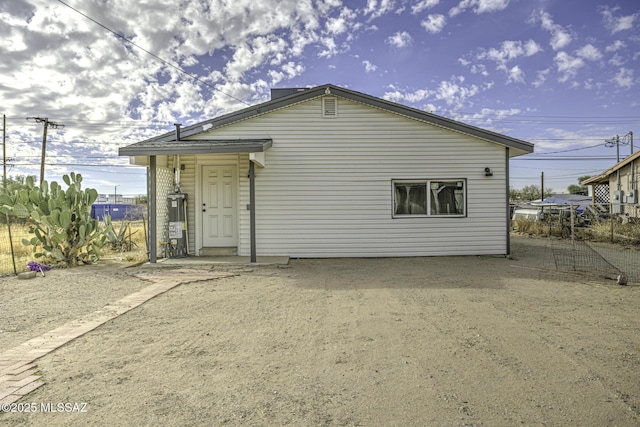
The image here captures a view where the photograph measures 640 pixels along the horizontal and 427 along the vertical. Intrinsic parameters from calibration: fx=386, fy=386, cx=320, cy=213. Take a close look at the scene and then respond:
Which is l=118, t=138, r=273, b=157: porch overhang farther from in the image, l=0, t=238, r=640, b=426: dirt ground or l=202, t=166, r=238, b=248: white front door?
l=0, t=238, r=640, b=426: dirt ground

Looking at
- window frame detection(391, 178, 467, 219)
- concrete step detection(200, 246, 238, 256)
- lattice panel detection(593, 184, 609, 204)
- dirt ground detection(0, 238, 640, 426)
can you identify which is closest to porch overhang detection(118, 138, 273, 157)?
concrete step detection(200, 246, 238, 256)

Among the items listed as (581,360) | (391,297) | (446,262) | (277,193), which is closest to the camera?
(581,360)

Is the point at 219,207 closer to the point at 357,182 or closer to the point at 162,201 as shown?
the point at 162,201

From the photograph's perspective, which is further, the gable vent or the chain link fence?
the gable vent

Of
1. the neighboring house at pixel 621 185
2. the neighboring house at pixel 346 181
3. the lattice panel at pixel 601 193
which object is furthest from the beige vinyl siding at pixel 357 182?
the lattice panel at pixel 601 193

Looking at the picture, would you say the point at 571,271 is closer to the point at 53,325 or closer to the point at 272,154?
the point at 272,154

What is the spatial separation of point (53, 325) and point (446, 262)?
7741mm

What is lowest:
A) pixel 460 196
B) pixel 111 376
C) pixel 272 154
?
pixel 111 376

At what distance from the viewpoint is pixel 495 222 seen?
10.2 metres

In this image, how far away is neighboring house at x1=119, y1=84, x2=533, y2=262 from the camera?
32.4 ft

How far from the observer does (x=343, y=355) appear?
141 inches

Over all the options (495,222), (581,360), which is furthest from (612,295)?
(495,222)

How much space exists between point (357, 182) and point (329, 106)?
2.08 meters

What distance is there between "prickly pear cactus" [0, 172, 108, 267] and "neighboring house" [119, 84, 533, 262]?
1.76 metres
